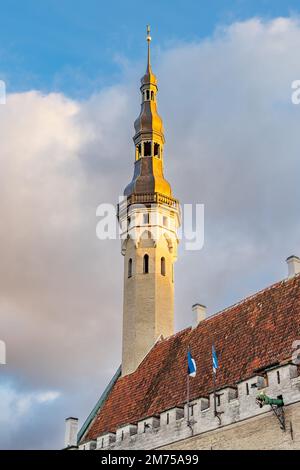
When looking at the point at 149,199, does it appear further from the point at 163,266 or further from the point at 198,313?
the point at 198,313

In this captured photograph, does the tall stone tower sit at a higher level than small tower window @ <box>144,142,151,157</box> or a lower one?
lower

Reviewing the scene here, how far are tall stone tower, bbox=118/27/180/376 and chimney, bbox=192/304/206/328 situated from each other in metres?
4.17

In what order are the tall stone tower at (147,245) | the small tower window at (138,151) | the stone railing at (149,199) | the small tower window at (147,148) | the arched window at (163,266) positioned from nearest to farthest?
the tall stone tower at (147,245) < the arched window at (163,266) < the stone railing at (149,199) < the small tower window at (147,148) < the small tower window at (138,151)

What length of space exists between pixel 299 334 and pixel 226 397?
3.59 metres

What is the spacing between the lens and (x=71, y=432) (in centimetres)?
3872

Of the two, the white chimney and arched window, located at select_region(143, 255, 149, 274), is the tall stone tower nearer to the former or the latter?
arched window, located at select_region(143, 255, 149, 274)

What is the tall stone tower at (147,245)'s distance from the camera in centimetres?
4244

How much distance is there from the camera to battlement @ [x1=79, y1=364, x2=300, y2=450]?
26.2 meters

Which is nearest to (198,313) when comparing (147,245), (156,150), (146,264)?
(146,264)

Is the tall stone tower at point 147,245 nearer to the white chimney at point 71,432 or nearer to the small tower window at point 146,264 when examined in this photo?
the small tower window at point 146,264

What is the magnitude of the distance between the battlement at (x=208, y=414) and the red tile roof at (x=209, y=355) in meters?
0.77

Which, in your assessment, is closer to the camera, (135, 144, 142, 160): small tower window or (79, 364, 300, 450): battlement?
(79, 364, 300, 450): battlement

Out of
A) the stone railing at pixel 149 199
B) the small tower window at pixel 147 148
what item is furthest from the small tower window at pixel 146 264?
the small tower window at pixel 147 148

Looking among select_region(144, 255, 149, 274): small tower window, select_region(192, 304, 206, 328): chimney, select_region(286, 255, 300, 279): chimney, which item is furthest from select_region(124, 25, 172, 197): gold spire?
select_region(286, 255, 300, 279): chimney
